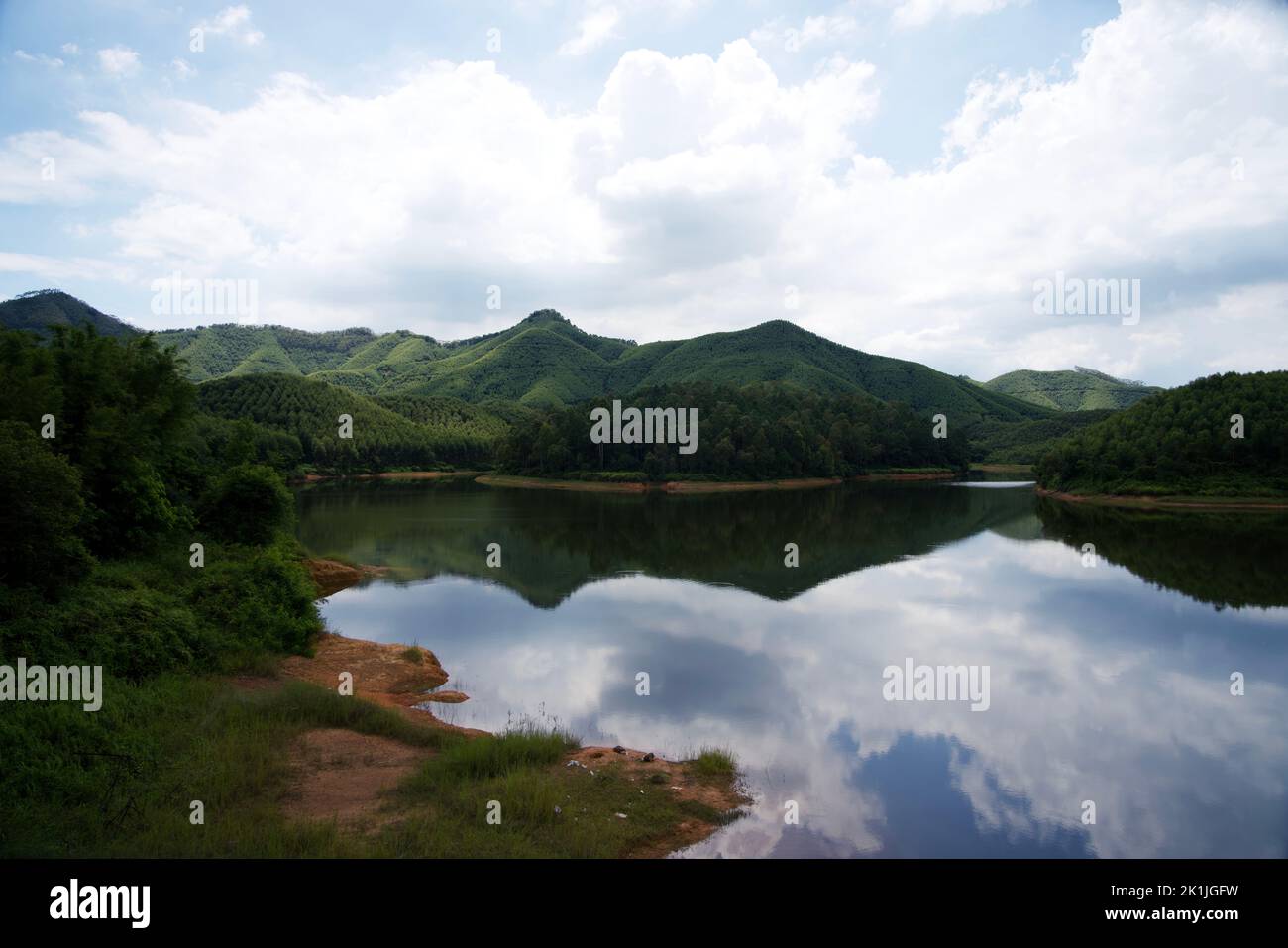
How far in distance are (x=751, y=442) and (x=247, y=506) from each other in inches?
2430

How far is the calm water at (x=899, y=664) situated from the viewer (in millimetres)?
10164

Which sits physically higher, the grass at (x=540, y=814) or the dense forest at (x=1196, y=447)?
the dense forest at (x=1196, y=447)

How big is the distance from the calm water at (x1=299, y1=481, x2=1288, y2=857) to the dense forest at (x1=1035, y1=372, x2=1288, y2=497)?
18359 mm

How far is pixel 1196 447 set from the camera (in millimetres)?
56812

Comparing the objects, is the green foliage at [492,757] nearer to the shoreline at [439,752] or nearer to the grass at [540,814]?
the grass at [540,814]

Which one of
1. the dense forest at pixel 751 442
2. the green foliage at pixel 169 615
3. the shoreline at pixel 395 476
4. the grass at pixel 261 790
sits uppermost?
the dense forest at pixel 751 442

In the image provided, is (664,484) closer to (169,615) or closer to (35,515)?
(169,615)

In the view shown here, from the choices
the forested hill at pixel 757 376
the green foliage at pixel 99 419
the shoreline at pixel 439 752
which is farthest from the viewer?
the forested hill at pixel 757 376

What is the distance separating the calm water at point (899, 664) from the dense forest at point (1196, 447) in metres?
18.4

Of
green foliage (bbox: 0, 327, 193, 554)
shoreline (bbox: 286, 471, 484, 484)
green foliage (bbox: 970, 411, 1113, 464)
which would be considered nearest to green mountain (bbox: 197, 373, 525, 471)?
shoreline (bbox: 286, 471, 484, 484)

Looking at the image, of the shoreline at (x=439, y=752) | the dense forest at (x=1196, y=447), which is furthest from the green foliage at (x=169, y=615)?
the dense forest at (x=1196, y=447)

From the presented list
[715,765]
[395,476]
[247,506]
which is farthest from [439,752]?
[395,476]
